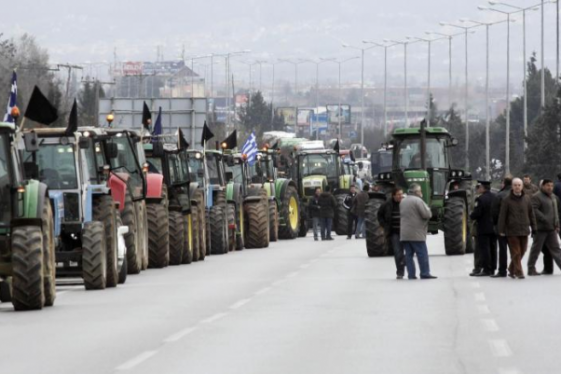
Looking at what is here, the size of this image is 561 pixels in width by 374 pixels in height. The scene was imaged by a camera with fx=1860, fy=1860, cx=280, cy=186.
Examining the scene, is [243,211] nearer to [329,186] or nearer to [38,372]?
[329,186]

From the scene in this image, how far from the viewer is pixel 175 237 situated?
39.1 meters

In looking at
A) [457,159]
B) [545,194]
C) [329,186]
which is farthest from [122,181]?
[457,159]

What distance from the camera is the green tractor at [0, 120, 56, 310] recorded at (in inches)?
950

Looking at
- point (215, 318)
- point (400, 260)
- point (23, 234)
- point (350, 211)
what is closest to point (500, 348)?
point (215, 318)

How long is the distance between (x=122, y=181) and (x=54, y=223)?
546 centimetres

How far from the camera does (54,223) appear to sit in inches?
1110

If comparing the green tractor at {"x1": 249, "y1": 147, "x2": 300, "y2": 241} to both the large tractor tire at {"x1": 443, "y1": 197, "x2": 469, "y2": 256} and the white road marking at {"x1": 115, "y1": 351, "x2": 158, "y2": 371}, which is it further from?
the white road marking at {"x1": 115, "y1": 351, "x2": 158, "y2": 371}

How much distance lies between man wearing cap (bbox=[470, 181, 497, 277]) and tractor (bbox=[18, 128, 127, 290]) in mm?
6565

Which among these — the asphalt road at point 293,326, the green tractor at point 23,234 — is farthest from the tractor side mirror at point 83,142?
the green tractor at point 23,234

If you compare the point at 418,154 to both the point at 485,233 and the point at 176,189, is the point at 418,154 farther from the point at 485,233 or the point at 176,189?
the point at 485,233

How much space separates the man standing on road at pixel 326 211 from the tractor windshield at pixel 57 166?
1085 inches

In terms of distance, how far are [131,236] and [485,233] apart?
252 inches

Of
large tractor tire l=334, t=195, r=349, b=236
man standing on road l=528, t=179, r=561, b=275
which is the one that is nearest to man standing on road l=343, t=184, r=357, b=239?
large tractor tire l=334, t=195, r=349, b=236

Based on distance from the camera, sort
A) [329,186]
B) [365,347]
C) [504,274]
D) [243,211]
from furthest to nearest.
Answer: [329,186], [243,211], [504,274], [365,347]
